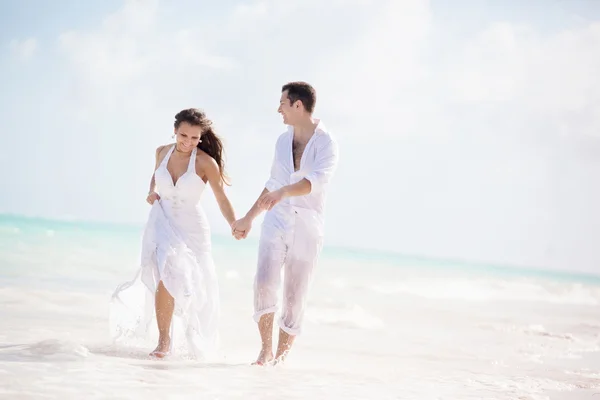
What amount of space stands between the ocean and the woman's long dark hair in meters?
1.41

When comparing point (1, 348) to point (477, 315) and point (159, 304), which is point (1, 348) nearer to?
point (159, 304)

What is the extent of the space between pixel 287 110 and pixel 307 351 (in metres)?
2.59

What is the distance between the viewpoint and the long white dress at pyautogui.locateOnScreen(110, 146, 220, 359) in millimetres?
5180

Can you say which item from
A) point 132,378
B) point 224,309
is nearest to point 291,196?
point 132,378

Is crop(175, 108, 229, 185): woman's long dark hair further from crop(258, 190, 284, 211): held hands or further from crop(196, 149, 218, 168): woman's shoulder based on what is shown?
crop(258, 190, 284, 211): held hands

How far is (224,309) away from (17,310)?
2.90 metres

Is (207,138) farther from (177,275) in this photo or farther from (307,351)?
(307,351)

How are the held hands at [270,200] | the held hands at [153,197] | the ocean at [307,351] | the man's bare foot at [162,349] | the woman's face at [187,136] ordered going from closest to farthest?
the ocean at [307,351], the held hands at [270,200], the man's bare foot at [162,349], the woman's face at [187,136], the held hands at [153,197]

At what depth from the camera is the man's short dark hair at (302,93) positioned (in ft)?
17.2

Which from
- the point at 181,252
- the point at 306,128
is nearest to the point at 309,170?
the point at 306,128

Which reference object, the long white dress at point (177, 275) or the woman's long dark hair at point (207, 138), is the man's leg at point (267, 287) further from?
the woman's long dark hair at point (207, 138)

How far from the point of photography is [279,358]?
5184 millimetres

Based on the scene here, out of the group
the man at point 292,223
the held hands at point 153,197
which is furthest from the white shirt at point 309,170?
the held hands at point 153,197

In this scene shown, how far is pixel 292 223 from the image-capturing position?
17.0 ft
